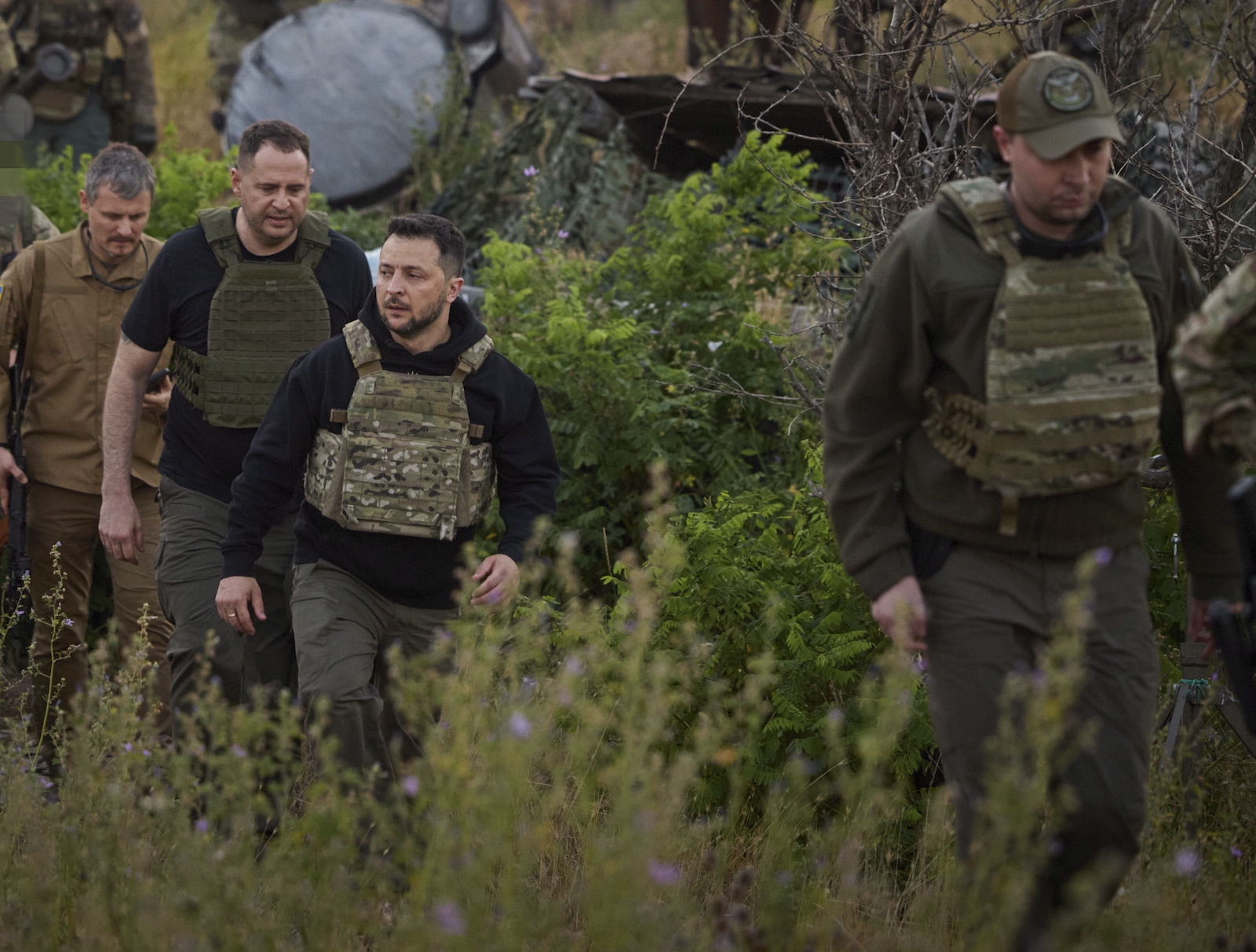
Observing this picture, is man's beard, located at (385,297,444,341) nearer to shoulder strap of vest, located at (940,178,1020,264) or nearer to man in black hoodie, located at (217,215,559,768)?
man in black hoodie, located at (217,215,559,768)

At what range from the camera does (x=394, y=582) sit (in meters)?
4.31

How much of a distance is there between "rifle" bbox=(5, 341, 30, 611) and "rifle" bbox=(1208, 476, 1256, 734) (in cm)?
418

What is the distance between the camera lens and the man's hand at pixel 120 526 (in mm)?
4957

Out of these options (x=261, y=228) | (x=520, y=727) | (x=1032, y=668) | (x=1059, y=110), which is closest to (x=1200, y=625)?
(x=1032, y=668)

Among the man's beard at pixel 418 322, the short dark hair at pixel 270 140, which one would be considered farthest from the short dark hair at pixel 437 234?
the short dark hair at pixel 270 140

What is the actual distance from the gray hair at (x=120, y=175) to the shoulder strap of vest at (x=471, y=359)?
195 cm

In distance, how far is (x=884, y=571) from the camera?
316 cm

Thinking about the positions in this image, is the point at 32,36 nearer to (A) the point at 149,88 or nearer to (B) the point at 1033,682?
(A) the point at 149,88

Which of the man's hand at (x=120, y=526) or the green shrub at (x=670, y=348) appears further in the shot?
the green shrub at (x=670, y=348)

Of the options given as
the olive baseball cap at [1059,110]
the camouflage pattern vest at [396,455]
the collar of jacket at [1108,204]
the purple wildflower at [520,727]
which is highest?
the olive baseball cap at [1059,110]

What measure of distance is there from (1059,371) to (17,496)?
4135mm

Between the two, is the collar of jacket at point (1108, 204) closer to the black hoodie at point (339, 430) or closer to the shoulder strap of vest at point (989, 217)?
the shoulder strap of vest at point (989, 217)

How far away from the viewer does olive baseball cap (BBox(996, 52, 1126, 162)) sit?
9.82 ft

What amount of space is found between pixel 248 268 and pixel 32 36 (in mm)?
10336
